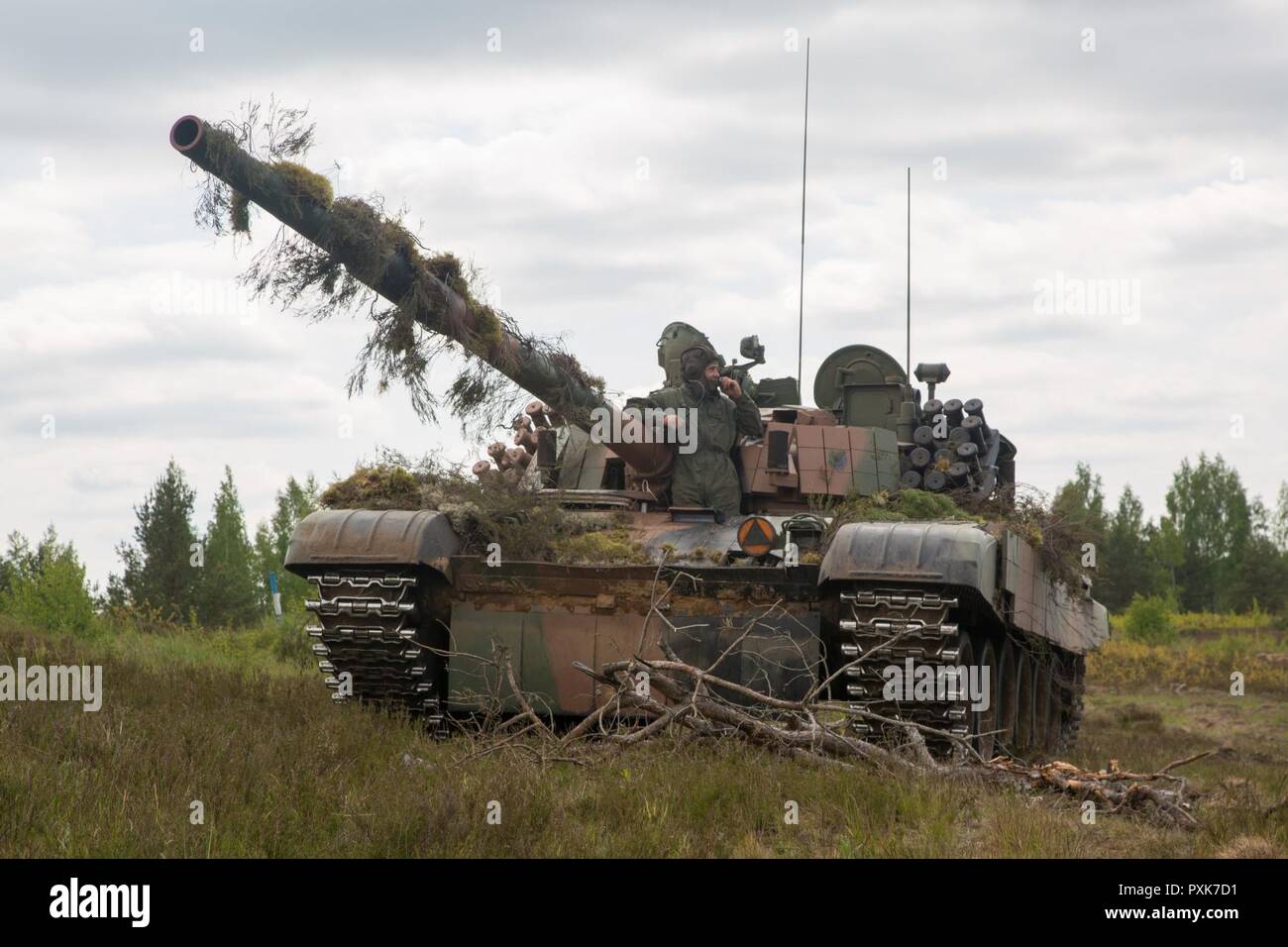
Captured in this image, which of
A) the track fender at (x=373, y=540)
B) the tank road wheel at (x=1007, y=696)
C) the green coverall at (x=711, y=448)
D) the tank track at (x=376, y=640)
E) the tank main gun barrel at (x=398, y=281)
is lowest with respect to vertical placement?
the tank road wheel at (x=1007, y=696)

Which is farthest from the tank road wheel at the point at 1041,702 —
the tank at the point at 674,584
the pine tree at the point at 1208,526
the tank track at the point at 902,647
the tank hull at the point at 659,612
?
the pine tree at the point at 1208,526

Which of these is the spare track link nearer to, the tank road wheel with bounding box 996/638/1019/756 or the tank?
the tank

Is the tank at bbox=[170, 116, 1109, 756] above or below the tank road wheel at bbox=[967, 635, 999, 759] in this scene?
above

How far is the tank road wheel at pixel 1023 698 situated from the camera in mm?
12844

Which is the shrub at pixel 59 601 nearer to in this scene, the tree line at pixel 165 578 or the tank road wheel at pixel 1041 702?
the tree line at pixel 165 578

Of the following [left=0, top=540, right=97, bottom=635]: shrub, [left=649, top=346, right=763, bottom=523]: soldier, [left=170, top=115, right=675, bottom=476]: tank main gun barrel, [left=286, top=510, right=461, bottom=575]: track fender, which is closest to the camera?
[left=170, top=115, right=675, bottom=476]: tank main gun barrel

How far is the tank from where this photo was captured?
966 cm

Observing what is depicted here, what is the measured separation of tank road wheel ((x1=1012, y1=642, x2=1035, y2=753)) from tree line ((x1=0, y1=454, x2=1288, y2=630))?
100cm

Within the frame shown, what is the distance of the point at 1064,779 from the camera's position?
8914 mm

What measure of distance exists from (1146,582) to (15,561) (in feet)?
113

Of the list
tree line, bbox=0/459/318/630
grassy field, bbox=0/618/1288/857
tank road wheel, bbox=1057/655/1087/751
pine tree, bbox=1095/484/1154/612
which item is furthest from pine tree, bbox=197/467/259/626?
pine tree, bbox=1095/484/1154/612

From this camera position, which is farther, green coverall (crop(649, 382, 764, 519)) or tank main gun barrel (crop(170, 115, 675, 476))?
green coverall (crop(649, 382, 764, 519))

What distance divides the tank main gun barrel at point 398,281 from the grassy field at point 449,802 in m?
2.44

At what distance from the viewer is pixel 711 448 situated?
12023mm
